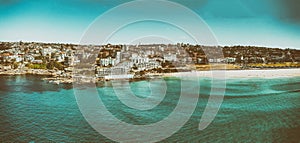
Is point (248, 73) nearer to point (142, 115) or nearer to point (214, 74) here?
point (214, 74)

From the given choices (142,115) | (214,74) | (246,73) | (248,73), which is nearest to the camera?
(142,115)

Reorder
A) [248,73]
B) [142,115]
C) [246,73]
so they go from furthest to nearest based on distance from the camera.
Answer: [248,73] < [246,73] < [142,115]

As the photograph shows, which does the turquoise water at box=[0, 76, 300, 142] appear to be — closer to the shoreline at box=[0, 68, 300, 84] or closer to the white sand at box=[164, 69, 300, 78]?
the shoreline at box=[0, 68, 300, 84]

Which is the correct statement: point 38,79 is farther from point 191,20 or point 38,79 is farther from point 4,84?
point 191,20

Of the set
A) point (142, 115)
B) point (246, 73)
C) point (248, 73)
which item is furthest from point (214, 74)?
point (142, 115)

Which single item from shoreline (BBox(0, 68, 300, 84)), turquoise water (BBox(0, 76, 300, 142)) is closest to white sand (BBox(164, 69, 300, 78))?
shoreline (BBox(0, 68, 300, 84))

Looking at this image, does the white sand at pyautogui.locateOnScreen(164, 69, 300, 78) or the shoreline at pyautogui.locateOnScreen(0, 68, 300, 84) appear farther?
the white sand at pyautogui.locateOnScreen(164, 69, 300, 78)

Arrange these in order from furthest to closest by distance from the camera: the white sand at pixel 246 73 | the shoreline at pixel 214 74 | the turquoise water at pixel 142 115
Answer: the white sand at pixel 246 73 → the shoreline at pixel 214 74 → the turquoise water at pixel 142 115

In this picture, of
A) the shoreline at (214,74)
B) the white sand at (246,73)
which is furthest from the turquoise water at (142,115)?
the white sand at (246,73)

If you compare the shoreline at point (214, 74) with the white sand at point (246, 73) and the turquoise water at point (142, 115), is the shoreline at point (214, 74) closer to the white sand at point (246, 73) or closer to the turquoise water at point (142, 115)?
the white sand at point (246, 73)

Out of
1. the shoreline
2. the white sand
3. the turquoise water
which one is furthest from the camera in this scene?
the white sand
